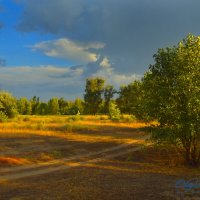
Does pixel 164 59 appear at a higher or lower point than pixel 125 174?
higher

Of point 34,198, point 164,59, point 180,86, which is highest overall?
point 164,59

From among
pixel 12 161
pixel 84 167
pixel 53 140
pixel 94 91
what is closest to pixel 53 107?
pixel 94 91

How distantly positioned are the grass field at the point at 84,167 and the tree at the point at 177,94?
8.83ft

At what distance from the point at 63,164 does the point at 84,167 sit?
2361 millimetres

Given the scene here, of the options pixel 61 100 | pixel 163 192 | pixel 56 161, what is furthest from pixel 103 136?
pixel 61 100

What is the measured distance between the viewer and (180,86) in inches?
1071

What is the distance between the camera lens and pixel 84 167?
29.2m

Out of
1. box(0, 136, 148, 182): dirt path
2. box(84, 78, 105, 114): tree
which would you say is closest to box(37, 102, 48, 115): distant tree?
box(84, 78, 105, 114): tree

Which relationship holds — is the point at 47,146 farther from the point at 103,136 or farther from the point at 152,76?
the point at 152,76

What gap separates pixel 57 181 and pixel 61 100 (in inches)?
4864

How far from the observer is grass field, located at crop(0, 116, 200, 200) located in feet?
64.3

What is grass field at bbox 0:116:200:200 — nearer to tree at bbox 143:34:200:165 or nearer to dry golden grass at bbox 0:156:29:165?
dry golden grass at bbox 0:156:29:165

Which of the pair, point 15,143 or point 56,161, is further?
point 15,143

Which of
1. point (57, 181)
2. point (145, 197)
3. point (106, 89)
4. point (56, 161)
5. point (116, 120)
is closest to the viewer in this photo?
point (145, 197)
